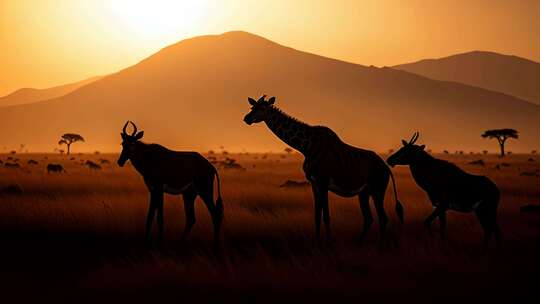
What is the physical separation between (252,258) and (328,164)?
2.37m

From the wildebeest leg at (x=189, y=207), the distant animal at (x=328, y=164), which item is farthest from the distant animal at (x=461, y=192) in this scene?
the wildebeest leg at (x=189, y=207)

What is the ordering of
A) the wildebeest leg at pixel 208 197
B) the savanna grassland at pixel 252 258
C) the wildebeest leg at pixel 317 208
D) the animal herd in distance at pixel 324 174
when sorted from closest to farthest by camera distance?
1. the savanna grassland at pixel 252 258
2. the animal herd in distance at pixel 324 174
3. the wildebeest leg at pixel 317 208
4. the wildebeest leg at pixel 208 197

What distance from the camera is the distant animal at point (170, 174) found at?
11.7 metres

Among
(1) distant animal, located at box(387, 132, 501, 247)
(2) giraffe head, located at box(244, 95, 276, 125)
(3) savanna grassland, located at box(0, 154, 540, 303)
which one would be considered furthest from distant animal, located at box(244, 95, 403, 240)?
(3) savanna grassland, located at box(0, 154, 540, 303)

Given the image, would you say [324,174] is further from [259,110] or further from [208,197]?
[208,197]

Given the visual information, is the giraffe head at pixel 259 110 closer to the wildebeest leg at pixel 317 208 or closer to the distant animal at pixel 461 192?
the wildebeest leg at pixel 317 208

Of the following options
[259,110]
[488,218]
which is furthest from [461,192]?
Result: [259,110]

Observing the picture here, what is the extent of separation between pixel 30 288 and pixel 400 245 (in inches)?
256

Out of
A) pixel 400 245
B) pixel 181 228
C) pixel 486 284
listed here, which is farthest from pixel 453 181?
pixel 181 228

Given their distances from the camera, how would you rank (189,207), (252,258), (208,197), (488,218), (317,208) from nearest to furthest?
(252,258) < (488,218) < (317,208) < (208,197) < (189,207)

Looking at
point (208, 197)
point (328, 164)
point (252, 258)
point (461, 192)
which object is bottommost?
point (252, 258)

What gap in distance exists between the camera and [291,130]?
12383 mm

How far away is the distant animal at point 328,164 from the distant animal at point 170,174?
4.56ft

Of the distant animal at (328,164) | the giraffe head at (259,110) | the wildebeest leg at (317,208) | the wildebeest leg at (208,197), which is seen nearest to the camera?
the wildebeest leg at (317,208)
